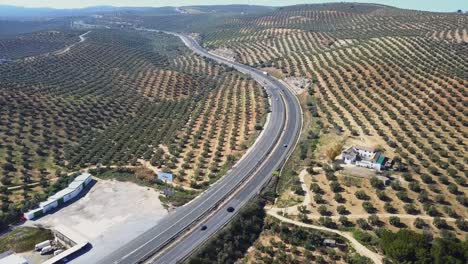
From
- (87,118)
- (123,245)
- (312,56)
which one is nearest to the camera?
(123,245)

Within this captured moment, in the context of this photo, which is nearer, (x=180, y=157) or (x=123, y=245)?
(x=123, y=245)

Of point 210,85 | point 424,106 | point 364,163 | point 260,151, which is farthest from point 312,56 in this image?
point 364,163

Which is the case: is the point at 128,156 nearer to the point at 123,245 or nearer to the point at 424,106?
the point at 123,245

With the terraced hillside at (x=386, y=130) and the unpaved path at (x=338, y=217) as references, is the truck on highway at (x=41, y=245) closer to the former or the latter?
the terraced hillside at (x=386, y=130)

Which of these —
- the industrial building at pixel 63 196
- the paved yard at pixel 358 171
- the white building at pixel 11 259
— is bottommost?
the white building at pixel 11 259

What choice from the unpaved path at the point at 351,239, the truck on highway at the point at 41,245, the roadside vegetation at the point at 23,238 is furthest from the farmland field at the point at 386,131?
the roadside vegetation at the point at 23,238

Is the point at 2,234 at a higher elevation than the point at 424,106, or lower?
lower

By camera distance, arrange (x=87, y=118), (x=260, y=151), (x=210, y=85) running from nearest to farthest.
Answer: (x=260, y=151) < (x=87, y=118) < (x=210, y=85)
